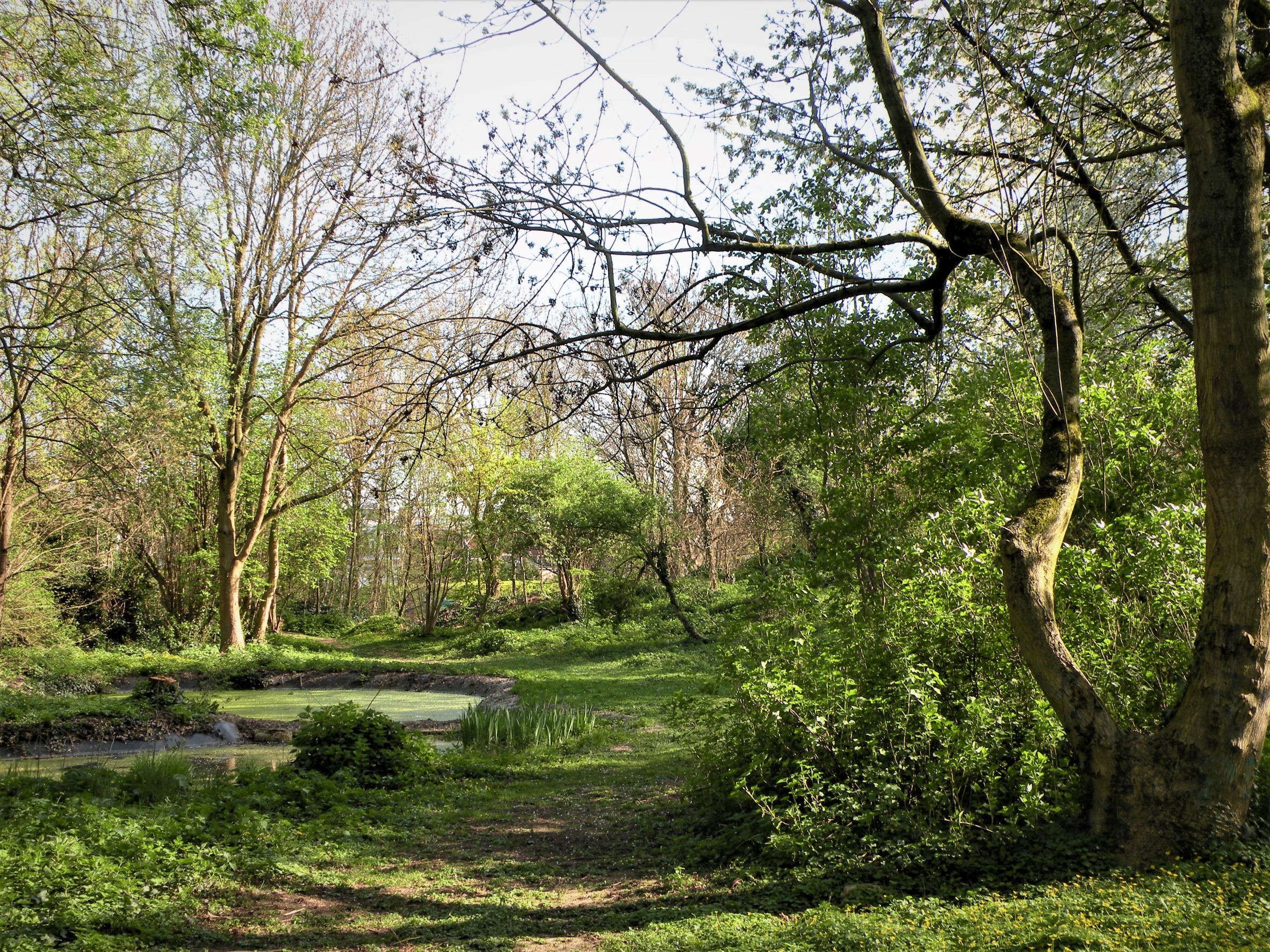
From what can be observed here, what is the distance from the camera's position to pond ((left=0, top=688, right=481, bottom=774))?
8.77 m

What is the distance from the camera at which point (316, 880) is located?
5.10 meters

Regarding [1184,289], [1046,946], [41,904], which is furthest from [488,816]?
[1184,289]

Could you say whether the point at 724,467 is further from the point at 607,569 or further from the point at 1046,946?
the point at 1046,946

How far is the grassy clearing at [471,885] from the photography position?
11.1ft

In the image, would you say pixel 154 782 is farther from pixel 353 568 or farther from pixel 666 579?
pixel 353 568

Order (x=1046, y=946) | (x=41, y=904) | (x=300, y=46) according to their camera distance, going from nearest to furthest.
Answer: (x=1046, y=946) → (x=41, y=904) → (x=300, y=46)

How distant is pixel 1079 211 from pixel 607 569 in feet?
65.2

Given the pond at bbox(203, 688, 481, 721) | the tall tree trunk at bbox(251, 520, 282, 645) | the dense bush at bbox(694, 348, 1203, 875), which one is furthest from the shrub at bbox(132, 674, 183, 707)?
the tall tree trunk at bbox(251, 520, 282, 645)

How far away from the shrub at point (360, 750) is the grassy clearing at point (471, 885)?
16.9 inches

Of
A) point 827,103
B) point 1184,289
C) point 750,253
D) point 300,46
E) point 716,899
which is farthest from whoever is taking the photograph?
point 1184,289

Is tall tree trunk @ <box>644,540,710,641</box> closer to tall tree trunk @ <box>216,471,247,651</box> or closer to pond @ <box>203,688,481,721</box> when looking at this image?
pond @ <box>203,688,481,721</box>

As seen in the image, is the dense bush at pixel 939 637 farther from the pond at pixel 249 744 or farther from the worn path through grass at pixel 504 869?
the pond at pixel 249 744

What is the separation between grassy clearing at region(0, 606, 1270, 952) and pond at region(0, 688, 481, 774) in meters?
1.96

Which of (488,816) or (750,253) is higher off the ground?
(750,253)
